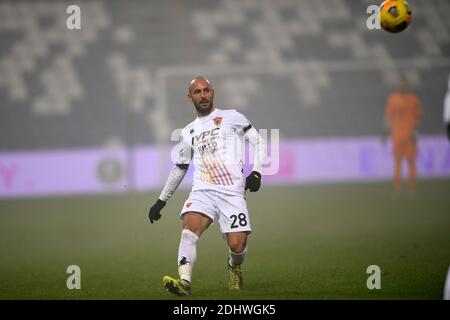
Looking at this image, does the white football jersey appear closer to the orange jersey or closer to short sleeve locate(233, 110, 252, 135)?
short sleeve locate(233, 110, 252, 135)

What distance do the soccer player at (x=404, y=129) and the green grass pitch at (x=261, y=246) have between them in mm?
506

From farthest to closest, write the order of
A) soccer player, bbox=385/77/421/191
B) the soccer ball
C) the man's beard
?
soccer player, bbox=385/77/421/191 → the soccer ball → the man's beard

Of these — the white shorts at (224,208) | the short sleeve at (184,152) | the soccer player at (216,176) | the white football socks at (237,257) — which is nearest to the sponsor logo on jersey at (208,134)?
the soccer player at (216,176)

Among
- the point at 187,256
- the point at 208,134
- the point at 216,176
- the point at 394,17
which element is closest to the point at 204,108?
the point at 208,134

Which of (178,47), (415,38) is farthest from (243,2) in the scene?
(415,38)

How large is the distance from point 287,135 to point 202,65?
4.38m

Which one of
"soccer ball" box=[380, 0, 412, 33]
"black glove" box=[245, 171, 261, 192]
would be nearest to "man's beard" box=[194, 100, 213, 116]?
"black glove" box=[245, 171, 261, 192]

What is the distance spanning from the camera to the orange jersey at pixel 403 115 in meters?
17.9

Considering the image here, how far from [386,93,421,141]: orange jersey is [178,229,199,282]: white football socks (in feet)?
36.5

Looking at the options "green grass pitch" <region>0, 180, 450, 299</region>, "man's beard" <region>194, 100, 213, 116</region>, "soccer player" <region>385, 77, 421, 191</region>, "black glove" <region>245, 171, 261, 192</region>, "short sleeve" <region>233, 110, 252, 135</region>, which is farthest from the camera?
"soccer player" <region>385, 77, 421, 191</region>

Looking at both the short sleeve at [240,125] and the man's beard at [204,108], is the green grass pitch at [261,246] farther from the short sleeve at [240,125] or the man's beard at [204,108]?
the man's beard at [204,108]

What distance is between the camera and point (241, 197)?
302 inches

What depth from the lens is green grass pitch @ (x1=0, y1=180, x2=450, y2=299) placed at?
7.99 metres
